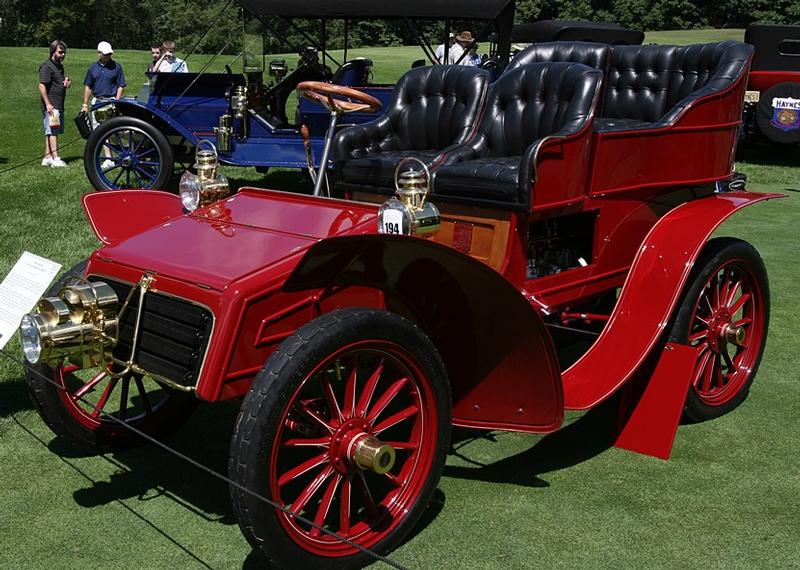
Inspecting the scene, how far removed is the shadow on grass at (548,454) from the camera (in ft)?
11.4

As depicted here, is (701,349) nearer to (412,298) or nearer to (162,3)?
(412,298)

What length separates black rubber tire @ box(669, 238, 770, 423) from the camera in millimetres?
3736

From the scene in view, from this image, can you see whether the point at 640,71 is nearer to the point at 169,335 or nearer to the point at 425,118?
the point at 425,118

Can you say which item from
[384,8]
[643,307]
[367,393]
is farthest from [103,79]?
[367,393]

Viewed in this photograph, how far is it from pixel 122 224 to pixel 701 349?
2469 millimetres

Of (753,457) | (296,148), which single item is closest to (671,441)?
(753,457)

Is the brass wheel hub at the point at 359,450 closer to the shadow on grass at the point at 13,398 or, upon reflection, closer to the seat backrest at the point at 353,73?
the shadow on grass at the point at 13,398

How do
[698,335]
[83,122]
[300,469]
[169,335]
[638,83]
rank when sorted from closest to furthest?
1. [300,469]
2. [169,335]
3. [698,335]
4. [638,83]
5. [83,122]

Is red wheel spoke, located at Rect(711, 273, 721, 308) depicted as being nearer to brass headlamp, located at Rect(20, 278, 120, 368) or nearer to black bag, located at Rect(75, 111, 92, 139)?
brass headlamp, located at Rect(20, 278, 120, 368)

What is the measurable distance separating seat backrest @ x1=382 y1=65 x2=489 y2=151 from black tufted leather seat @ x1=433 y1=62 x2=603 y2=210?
90 mm

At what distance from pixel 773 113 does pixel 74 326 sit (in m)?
11.4

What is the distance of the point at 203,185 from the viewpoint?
137 inches

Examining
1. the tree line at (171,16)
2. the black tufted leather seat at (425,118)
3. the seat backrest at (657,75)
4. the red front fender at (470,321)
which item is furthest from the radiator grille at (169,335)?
the tree line at (171,16)

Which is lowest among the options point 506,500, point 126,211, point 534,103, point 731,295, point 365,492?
point 506,500
